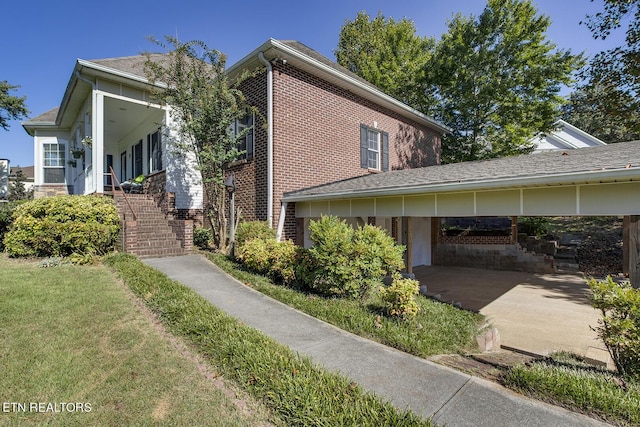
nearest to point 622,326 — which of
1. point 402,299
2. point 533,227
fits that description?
point 402,299

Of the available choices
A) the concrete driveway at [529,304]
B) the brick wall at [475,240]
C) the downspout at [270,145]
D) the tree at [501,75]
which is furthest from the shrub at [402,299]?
→ the tree at [501,75]

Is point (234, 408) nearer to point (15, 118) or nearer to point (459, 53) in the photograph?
point (459, 53)

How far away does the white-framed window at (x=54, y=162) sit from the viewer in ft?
57.8

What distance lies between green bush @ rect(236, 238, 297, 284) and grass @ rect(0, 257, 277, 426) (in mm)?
2800

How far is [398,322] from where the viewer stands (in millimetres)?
4867

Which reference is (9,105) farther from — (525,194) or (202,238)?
(525,194)


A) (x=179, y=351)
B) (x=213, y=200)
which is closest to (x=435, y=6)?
(x=213, y=200)

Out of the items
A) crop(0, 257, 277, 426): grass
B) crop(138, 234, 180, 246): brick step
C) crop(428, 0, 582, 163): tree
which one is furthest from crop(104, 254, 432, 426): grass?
crop(428, 0, 582, 163): tree

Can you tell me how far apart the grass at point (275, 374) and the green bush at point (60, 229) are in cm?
488

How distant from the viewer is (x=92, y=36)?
39.0 ft

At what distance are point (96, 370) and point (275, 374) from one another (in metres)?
1.96

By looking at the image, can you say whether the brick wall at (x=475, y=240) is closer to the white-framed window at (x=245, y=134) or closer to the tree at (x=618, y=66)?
the tree at (x=618, y=66)

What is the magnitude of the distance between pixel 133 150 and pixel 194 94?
8.54m

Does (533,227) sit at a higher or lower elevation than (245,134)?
lower
